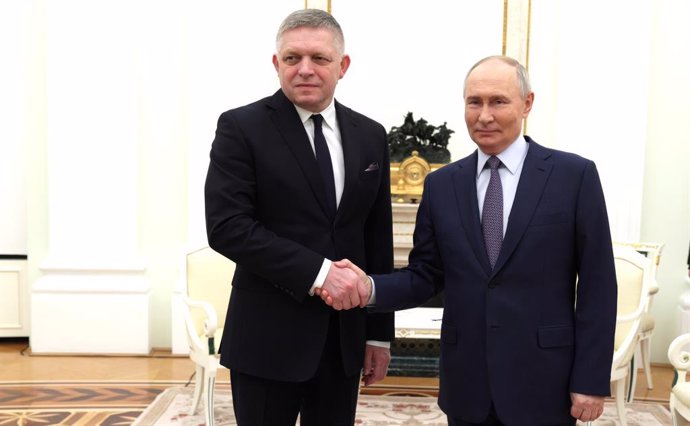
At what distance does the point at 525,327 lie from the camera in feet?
6.40

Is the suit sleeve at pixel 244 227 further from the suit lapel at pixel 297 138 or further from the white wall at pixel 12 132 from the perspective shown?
the white wall at pixel 12 132

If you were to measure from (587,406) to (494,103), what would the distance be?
0.88 metres

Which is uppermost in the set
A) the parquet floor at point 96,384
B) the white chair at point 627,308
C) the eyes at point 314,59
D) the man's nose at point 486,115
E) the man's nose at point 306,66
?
the eyes at point 314,59

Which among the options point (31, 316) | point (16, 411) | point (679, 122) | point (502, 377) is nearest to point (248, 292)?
point (502, 377)

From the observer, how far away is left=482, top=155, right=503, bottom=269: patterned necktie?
201cm

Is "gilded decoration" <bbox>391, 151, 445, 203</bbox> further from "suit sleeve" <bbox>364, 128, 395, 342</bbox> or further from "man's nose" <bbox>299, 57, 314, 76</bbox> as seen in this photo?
"man's nose" <bbox>299, 57, 314, 76</bbox>

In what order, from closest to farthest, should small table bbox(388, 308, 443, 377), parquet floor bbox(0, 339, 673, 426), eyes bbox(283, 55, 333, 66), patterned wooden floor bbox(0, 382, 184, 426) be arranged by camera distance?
eyes bbox(283, 55, 333, 66)
patterned wooden floor bbox(0, 382, 184, 426)
parquet floor bbox(0, 339, 673, 426)
small table bbox(388, 308, 443, 377)

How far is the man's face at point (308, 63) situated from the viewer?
2.02m

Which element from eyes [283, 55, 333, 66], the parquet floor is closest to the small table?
the parquet floor

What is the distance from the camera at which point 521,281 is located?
6.43 ft

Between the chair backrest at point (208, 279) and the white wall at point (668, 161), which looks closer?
the chair backrest at point (208, 279)

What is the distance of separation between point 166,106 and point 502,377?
4.74 meters

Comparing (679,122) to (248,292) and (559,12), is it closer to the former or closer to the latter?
(559,12)

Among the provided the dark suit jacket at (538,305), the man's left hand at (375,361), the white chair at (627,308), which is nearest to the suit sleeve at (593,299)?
the dark suit jacket at (538,305)
